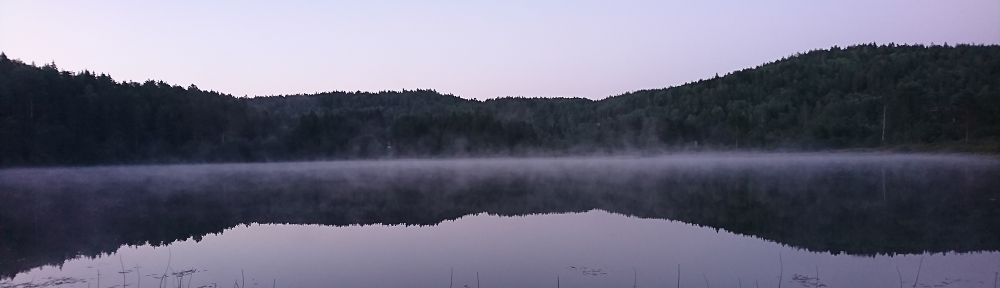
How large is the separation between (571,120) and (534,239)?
321ft

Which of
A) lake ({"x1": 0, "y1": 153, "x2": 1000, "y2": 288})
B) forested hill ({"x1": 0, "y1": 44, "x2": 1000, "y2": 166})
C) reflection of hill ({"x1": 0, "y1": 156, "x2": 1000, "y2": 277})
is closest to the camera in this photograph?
lake ({"x1": 0, "y1": 153, "x2": 1000, "y2": 288})

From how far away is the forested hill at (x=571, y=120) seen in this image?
59.6 m

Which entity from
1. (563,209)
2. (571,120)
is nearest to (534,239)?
(563,209)

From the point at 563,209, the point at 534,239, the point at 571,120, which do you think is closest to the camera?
the point at 534,239

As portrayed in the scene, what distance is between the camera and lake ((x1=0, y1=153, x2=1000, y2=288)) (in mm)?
8820

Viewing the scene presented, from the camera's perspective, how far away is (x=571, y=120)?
358 ft

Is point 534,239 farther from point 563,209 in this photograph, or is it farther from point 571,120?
point 571,120

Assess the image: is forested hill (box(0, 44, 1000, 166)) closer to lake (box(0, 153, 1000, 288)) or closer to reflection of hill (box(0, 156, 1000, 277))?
reflection of hill (box(0, 156, 1000, 277))

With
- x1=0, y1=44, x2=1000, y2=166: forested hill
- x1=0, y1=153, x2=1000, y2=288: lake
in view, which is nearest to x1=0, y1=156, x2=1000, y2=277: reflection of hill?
x1=0, y1=153, x2=1000, y2=288: lake

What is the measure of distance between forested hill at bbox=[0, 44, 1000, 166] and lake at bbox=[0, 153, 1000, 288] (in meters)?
37.7

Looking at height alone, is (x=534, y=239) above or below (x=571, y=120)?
below

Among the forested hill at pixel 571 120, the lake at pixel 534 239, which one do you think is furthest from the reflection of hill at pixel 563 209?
the forested hill at pixel 571 120

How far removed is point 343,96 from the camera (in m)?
129

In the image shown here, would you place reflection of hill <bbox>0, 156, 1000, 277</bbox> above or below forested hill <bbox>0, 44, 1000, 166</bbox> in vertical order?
below
